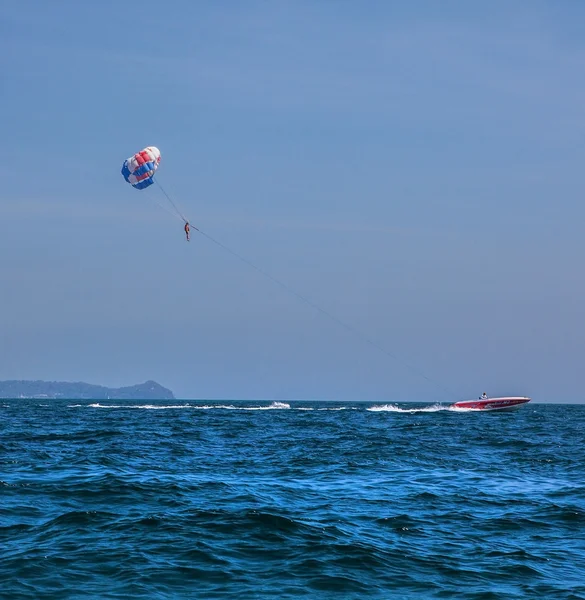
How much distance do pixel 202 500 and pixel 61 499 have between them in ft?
14.4

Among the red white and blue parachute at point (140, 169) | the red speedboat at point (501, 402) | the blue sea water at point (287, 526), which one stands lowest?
the blue sea water at point (287, 526)

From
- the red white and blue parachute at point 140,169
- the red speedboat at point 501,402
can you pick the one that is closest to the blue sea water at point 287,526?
the red white and blue parachute at point 140,169

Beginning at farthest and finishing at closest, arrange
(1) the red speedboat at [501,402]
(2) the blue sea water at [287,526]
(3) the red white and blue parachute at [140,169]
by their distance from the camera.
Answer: (1) the red speedboat at [501,402] → (3) the red white and blue parachute at [140,169] → (2) the blue sea water at [287,526]

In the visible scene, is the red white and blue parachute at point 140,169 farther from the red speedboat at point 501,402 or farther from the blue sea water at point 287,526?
the red speedboat at point 501,402

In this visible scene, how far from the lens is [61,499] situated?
2378 centimetres

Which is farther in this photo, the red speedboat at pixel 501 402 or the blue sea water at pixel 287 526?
the red speedboat at pixel 501 402

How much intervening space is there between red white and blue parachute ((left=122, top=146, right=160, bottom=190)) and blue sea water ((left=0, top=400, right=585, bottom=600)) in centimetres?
2372

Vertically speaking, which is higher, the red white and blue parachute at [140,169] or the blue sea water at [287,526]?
the red white and blue parachute at [140,169]

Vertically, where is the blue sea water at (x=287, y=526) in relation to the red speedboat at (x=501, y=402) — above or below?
below

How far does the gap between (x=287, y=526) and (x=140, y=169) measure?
39.2 metres

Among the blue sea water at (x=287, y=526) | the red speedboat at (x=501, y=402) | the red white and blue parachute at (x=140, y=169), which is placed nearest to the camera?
the blue sea water at (x=287, y=526)

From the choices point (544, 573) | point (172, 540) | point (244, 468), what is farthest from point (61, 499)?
point (544, 573)

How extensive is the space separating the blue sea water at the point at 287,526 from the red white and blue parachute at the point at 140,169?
23.7 metres

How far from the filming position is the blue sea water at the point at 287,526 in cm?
1589
